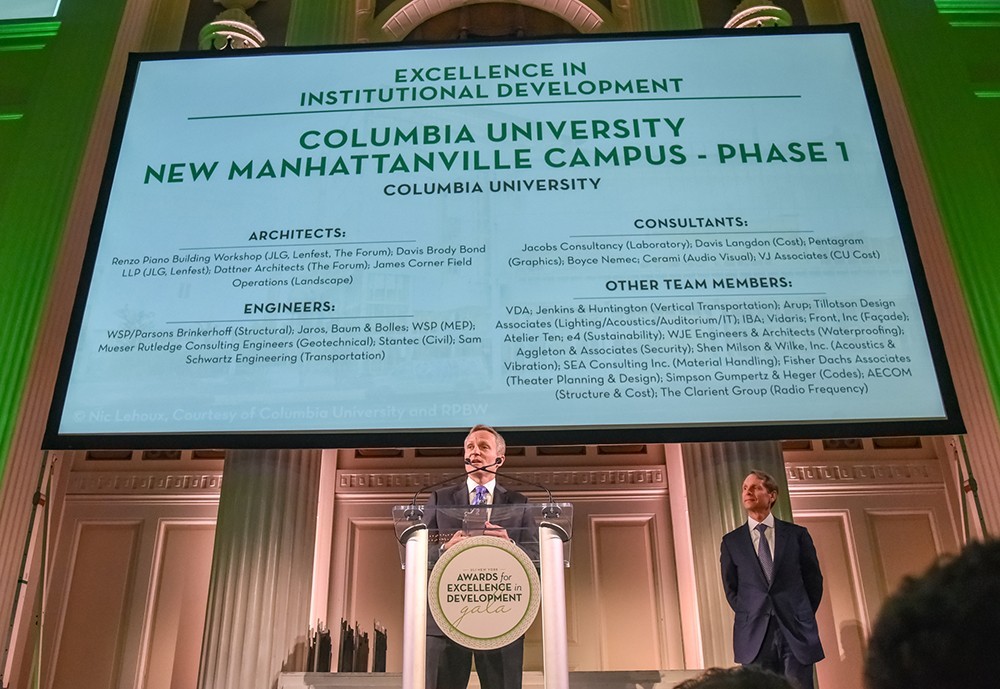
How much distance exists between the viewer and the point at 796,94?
172 inches

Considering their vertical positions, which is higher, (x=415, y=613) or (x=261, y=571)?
(x=261, y=571)

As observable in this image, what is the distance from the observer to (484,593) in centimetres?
226

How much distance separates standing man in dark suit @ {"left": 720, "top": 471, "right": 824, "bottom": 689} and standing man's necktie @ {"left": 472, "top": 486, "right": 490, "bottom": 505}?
0.97m

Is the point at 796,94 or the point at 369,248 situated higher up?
the point at 796,94

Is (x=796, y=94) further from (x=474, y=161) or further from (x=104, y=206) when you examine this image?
(x=104, y=206)

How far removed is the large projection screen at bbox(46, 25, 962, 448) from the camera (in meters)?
3.64

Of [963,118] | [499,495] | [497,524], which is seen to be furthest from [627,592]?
[963,118]

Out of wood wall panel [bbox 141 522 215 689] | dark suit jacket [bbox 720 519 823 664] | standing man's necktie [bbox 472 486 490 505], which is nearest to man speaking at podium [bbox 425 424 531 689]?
standing man's necktie [bbox 472 486 490 505]

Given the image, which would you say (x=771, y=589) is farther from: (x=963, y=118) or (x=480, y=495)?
(x=963, y=118)

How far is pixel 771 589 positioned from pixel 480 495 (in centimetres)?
109

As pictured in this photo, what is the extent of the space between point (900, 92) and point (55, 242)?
476 cm

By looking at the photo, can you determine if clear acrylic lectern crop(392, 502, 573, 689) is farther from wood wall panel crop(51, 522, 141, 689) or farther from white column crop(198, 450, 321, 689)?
wood wall panel crop(51, 522, 141, 689)

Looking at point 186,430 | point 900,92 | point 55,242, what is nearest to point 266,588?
point 186,430

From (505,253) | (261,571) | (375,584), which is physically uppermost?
(505,253)
